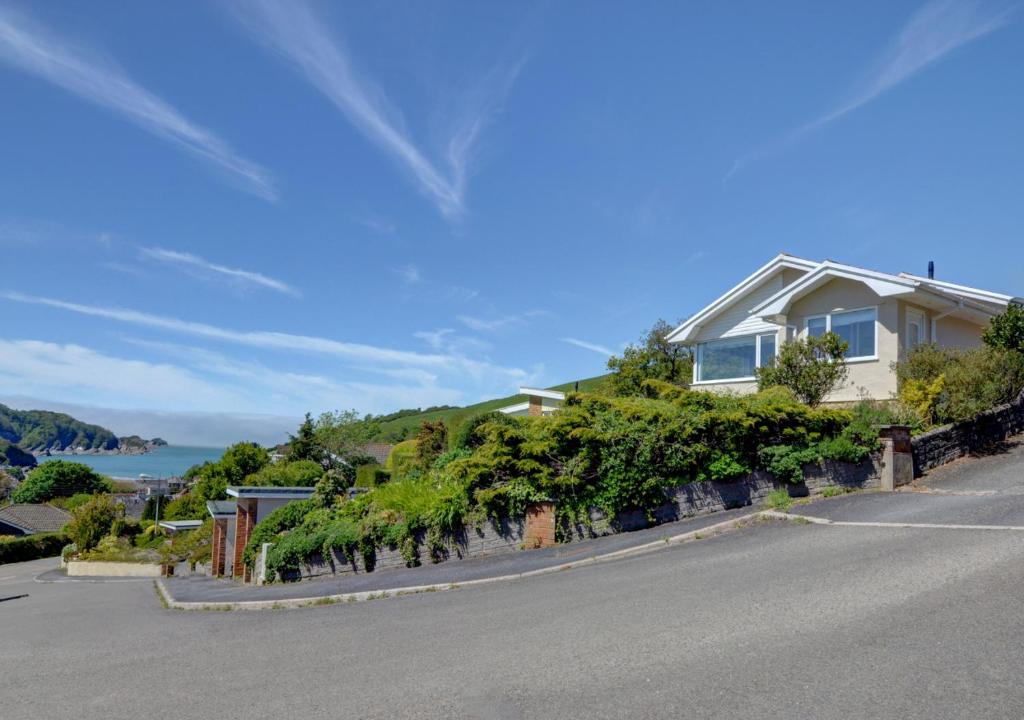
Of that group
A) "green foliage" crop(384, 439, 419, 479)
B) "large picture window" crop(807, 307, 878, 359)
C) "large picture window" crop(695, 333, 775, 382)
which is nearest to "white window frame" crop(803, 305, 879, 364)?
"large picture window" crop(807, 307, 878, 359)

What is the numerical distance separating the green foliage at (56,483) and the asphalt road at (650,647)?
86.0 m

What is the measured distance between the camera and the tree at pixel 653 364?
89.2ft

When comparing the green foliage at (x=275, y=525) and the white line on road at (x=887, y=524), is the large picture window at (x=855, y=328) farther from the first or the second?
the green foliage at (x=275, y=525)

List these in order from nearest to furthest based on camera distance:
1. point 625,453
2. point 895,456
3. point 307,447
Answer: point 625,453 < point 895,456 < point 307,447

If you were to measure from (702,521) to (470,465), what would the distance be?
15.5ft

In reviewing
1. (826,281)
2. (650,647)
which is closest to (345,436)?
(826,281)

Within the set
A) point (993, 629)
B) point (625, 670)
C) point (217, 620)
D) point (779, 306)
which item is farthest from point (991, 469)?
point (217, 620)

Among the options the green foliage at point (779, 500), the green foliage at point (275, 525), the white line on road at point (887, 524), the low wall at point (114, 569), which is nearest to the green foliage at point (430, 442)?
the green foliage at point (275, 525)

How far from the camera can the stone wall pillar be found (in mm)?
13984

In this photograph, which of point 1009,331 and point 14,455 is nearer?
point 1009,331

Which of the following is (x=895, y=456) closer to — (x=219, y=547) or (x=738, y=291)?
(x=738, y=291)

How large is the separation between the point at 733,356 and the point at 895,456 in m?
11.1

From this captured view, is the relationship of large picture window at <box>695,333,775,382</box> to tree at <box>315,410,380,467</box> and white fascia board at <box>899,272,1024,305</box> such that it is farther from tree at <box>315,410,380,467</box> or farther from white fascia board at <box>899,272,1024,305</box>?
tree at <box>315,410,380,467</box>

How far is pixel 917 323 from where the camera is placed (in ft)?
67.6
